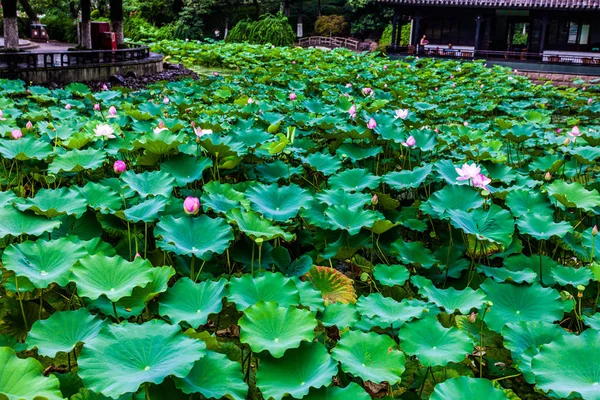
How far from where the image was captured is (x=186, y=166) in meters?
2.53

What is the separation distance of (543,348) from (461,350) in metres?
0.20

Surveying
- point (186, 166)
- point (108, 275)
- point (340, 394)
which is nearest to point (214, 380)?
point (340, 394)

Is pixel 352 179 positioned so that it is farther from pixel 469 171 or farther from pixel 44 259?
pixel 44 259

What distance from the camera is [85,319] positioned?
1.43m

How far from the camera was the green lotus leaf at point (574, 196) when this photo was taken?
2307 mm

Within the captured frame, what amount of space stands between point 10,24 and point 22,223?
10800mm

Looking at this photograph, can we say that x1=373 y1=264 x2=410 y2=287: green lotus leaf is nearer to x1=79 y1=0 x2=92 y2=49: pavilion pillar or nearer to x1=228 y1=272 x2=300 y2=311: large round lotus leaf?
x1=228 y1=272 x2=300 y2=311: large round lotus leaf

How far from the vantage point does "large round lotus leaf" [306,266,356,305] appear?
6.54 ft

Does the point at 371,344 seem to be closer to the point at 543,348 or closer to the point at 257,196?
the point at 543,348

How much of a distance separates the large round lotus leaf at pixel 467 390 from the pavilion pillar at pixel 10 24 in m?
11.8

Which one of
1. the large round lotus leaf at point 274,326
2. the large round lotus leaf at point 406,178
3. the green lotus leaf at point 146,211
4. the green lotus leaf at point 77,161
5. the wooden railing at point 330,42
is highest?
the wooden railing at point 330,42

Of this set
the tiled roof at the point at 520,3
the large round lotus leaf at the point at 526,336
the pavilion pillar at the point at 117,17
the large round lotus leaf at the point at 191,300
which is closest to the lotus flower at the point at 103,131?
the large round lotus leaf at the point at 191,300

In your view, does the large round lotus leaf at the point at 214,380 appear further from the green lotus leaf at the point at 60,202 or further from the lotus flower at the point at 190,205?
the green lotus leaf at the point at 60,202

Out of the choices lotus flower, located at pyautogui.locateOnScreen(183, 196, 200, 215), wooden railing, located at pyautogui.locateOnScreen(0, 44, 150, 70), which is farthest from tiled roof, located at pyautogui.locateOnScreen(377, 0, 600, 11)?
lotus flower, located at pyautogui.locateOnScreen(183, 196, 200, 215)
